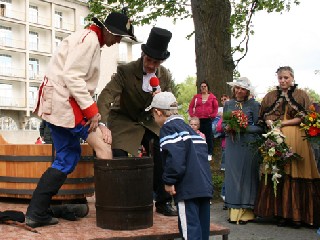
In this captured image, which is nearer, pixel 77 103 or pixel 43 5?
pixel 77 103

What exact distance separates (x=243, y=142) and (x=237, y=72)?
10584 millimetres

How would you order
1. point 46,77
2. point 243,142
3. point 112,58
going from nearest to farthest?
point 46,77
point 243,142
point 112,58

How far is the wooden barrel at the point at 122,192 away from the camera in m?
4.48

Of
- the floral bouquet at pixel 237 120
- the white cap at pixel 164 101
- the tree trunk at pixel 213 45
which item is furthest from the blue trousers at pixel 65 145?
the tree trunk at pixel 213 45

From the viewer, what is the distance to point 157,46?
5.18 meters

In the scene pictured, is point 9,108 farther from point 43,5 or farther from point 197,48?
point 197,48

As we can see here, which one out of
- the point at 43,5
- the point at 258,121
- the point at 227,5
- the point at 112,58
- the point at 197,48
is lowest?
the point at 258,121

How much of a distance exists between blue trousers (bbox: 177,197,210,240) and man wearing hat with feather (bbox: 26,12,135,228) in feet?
3.11

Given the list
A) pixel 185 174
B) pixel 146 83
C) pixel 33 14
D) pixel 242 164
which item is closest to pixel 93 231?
pixel 185 174

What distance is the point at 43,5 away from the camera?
43000 millimetres

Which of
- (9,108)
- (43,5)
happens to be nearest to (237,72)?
(9,108)

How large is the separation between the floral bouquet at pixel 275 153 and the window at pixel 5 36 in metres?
35.4

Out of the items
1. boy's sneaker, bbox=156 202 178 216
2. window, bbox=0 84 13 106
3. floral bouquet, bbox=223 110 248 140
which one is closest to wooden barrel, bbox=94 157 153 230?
boy's sneaker, bbox=156 202 178 216

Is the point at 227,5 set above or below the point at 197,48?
above
